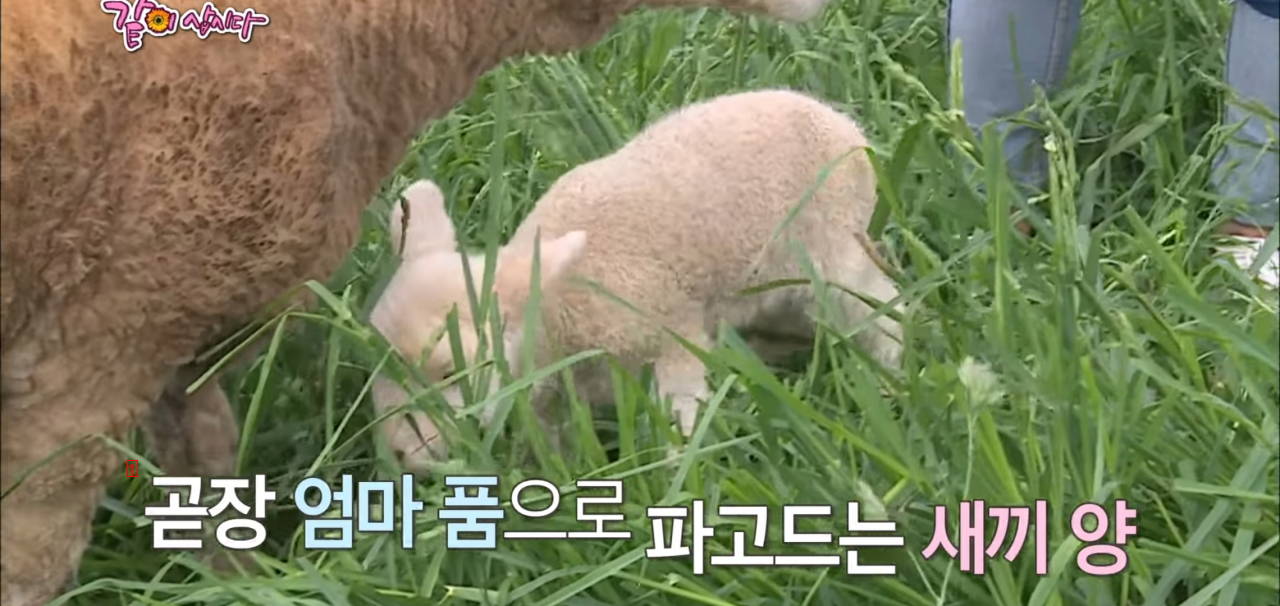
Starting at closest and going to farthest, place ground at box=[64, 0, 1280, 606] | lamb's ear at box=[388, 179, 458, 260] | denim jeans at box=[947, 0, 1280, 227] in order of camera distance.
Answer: ground at box=[64, 0, 1280, 606]
lamb's ear at box=[388, 179, 458, 260]
denim jeans at box=[947, 0, 1280, 227]

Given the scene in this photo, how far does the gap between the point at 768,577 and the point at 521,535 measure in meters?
0.22

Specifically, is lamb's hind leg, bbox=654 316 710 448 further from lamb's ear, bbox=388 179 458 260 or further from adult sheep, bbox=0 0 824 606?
adult sheep, bbox=0 0 824 606

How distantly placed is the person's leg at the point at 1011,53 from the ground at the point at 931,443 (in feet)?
1.10

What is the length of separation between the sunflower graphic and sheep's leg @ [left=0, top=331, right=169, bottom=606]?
0.91 ft

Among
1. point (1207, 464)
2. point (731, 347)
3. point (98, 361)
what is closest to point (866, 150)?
point (731, 347)

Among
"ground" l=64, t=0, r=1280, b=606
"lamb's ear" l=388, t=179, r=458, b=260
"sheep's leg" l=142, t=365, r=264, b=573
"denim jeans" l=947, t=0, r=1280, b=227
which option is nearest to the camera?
"ground" l=64, t=0, r=1280, b=606

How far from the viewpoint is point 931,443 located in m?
1.21

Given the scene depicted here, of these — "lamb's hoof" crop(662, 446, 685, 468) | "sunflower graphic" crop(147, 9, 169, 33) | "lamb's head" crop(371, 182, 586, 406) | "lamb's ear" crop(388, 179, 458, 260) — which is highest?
"sunflower graphic" crop(147, 9, 169, 33)

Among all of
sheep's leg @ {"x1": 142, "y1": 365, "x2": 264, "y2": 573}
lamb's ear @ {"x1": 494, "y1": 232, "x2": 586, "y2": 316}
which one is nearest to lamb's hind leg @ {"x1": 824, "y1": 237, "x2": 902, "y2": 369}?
lamb's ear @ {"x1": 494, "y1": 232, "x2": 586, "y2": 316}

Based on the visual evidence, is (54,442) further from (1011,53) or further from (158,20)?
(1011,53)

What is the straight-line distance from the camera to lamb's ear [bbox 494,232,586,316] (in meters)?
1.48

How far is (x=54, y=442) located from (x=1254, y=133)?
1.19m

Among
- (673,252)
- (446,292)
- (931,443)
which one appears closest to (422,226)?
(446,292)

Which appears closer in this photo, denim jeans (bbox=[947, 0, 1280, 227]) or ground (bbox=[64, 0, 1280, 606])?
ground (bbox=[64, 0, 1280, 606])
